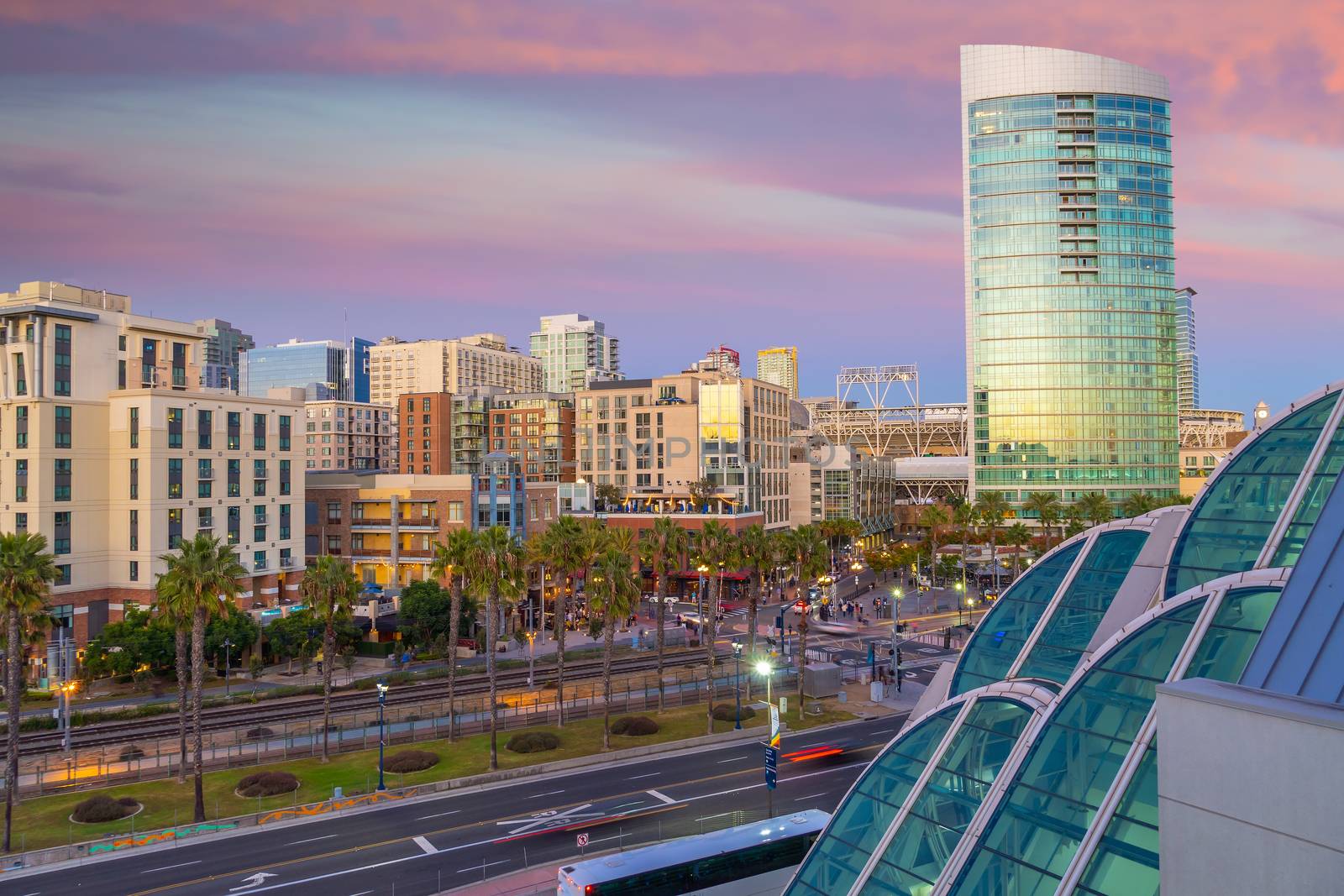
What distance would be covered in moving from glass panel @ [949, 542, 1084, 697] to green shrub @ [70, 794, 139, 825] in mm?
39345

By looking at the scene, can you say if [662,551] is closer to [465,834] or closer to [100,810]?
[465,834]

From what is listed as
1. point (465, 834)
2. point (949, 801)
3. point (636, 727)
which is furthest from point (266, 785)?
A: point (949, 801)

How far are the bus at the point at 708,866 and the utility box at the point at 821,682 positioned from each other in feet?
116

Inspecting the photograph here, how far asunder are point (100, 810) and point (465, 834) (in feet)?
59.2

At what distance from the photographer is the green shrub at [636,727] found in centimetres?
5747

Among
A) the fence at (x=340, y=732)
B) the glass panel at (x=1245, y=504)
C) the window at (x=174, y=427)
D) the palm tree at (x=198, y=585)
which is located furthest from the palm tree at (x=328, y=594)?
the glass panel at (x=1245, y=504)

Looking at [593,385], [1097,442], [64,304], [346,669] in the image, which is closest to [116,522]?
[64,304]

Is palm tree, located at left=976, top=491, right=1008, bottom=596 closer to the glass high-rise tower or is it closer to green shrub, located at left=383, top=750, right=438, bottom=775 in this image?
the glass high-rise tower

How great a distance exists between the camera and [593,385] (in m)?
152

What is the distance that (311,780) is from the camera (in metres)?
49.1

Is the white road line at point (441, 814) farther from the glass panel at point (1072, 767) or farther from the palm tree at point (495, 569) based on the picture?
the glass panel at point (1072, 767)

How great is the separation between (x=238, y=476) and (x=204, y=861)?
61255 millimetres

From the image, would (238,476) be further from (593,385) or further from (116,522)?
(593,385)

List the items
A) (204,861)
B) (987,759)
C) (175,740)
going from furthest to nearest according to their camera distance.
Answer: (175,740) < (204,861) < (987,759)
